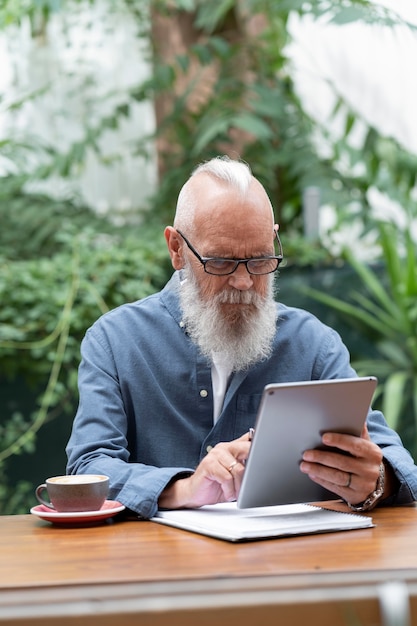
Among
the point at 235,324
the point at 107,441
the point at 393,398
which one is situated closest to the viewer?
the point at 107,441

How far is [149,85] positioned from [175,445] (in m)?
2.98

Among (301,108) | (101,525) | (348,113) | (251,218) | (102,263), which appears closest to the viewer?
(101,525)

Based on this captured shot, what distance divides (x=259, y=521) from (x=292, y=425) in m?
0.18

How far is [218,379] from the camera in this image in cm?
225

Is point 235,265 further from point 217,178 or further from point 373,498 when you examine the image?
point 373,498

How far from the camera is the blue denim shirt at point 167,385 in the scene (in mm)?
2084

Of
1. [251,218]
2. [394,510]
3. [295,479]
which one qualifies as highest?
[251,218]

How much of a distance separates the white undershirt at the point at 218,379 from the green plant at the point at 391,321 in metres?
2.29

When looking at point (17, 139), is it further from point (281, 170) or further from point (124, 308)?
point (124, 308)

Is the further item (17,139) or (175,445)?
(17,139)

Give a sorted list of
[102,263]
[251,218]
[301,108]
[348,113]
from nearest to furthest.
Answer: [251,218]
[102,263]
[348,113]
[301,108]

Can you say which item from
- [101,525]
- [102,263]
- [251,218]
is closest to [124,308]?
[251,218]

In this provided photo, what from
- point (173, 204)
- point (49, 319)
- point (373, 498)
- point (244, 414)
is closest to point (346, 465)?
point (373, 498)

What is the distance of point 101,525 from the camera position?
1801 mm
